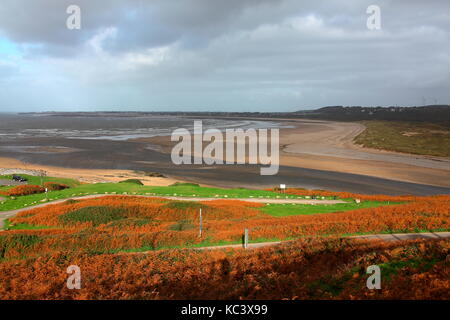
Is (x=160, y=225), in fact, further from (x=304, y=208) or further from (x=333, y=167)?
(x=333, y=167)

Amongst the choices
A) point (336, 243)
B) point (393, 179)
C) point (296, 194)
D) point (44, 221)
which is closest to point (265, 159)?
point (393, 179)

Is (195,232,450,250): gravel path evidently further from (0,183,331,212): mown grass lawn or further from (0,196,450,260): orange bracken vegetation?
(0,183,331,212): mown grass lawn

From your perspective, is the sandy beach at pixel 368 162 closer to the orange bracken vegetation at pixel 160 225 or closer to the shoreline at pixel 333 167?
the shoreline at pixel 333 167

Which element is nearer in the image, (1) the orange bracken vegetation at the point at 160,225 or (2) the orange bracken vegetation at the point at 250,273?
(2) the orange bracken vegetation at the point at 250,273

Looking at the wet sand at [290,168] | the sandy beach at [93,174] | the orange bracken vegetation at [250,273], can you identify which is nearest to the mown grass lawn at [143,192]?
A: the sandy beach at [93,174]


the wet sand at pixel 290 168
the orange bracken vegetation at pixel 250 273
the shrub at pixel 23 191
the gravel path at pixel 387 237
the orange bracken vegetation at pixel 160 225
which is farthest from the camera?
the wet sand at pixel 290 168

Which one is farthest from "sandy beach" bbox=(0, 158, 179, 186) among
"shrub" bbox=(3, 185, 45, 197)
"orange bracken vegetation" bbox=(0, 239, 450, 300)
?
"orange bracken vegetation" bbox=(0, 239, 450, 300)
